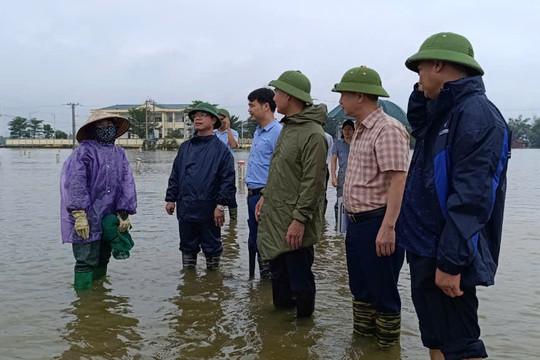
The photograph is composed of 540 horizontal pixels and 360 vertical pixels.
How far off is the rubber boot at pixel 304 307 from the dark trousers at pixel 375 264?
79cm

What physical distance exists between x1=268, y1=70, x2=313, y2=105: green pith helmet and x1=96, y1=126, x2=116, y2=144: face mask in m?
1.87

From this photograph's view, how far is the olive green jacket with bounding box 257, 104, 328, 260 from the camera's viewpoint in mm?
4000

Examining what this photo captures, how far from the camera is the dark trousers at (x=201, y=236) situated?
5.79 metres

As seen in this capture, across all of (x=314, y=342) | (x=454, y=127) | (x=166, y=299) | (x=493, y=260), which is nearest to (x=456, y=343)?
(x=493, y=260)

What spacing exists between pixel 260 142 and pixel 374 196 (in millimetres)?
2120

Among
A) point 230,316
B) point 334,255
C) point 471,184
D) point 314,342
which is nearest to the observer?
point 471,184

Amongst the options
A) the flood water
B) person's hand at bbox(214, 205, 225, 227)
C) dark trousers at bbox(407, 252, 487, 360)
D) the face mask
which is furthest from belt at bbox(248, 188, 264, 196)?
dark trousers at bbox(407, 252, 487, 360)

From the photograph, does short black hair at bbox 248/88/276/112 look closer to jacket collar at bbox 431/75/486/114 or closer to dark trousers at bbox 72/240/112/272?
dark trousers at bbox 72/240/112/272

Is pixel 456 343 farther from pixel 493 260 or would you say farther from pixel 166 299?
pixel 166 299

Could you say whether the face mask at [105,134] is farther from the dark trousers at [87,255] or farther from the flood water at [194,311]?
the flood water at [194,311]

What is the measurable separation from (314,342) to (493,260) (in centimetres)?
183

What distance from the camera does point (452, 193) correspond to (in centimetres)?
254

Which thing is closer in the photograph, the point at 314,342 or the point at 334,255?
the point at 314,342

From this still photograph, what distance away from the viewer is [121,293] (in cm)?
535
